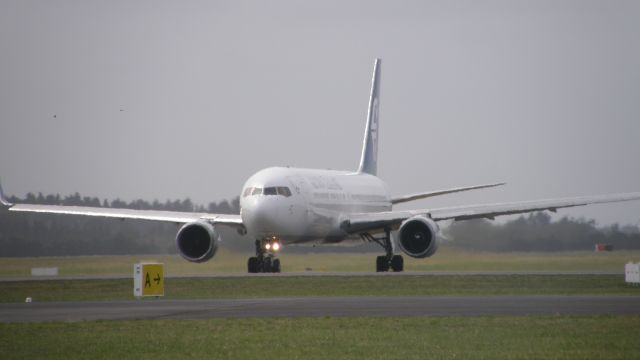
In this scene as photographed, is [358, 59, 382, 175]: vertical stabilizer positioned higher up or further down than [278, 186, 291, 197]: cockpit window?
higher up

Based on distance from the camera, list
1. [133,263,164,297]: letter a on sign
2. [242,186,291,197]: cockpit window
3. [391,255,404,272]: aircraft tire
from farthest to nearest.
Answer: [391,255,404,272]: aircraft tire → [242,186,291,197]: cockpit window → [133,263,164,297]: letter a on sign

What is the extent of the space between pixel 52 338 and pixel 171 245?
46291 millimetres

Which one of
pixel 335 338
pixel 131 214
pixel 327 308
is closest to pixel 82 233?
pixel 131 214

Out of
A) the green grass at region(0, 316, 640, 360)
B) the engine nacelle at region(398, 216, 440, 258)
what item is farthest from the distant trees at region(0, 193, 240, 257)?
the green grass at region(0, 316, 640, 360)

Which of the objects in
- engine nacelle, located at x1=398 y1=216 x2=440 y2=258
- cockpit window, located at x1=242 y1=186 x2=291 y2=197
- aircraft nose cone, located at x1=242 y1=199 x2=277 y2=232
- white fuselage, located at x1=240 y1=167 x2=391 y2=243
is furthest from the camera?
cockpit window, located at x1=242 y1=186 x2=291 y2=197

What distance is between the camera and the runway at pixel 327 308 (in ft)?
99.3

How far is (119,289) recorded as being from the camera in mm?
43625

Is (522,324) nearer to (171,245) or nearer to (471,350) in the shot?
(471,350)

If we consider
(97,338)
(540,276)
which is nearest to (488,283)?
(540,276)

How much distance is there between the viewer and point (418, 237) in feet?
181

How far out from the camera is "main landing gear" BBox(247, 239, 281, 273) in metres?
55.2

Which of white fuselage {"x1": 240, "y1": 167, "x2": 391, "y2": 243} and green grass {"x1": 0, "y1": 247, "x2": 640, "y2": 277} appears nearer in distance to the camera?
white fuselage {"x1": 240, "y1": 167, "x2": 391, "y2": 243}

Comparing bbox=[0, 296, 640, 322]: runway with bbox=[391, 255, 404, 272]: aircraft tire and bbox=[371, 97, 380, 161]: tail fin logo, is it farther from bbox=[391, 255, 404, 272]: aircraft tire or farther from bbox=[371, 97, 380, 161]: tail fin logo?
bbox=[371, 97, 380, 161]: tail fin logo

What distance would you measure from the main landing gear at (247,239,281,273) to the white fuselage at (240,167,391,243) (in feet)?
1.56
